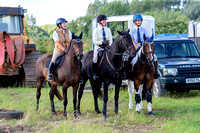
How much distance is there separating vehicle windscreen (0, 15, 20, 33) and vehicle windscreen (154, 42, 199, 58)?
731cm

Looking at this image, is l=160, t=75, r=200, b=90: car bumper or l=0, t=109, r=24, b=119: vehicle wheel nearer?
l=0, t=109, r=24, b=119: vehicle wheel

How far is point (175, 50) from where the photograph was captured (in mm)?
13117

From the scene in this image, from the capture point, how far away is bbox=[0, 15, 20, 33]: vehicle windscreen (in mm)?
16531

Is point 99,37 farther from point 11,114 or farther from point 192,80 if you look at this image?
point 192,80

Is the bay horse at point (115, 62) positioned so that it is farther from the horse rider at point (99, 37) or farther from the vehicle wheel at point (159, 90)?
the vehicle wheel at point (159, 90)

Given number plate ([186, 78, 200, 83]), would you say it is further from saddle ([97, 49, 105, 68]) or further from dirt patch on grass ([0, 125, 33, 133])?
dirt patch on grass ([0, 125, 33, 133])

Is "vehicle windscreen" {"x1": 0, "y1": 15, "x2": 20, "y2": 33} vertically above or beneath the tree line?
beneath

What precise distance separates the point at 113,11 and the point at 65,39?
54.9 meters

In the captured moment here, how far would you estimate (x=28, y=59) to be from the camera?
16656 mm

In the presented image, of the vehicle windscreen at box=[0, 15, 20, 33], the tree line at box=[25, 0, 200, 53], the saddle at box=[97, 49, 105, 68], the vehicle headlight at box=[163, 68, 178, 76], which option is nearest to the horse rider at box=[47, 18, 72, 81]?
the saddle at box=[97, 49, 105, 68]

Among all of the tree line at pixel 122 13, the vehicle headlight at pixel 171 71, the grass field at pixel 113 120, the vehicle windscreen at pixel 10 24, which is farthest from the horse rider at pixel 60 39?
the tree line at pixel 122 13

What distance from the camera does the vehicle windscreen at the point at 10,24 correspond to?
54.2ft

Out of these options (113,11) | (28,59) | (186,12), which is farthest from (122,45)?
(186,12)

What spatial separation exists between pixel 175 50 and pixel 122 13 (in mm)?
56577
